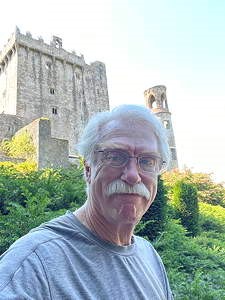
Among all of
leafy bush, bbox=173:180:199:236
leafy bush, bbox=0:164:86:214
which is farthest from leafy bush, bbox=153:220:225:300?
leafy bush, bbox=0:164:86:214

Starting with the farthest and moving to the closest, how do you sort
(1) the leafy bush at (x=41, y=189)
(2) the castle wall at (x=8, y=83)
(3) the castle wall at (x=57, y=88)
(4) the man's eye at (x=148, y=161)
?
(3) the castle wall at (x=57, y=88)
(2) the castle wall at (x=8, y=83)
(1) the leafy bush at (x=41, y=189)
(4) the man's eye at (x=148, y=161)

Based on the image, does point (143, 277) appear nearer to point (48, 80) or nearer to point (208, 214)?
point (208, 214)

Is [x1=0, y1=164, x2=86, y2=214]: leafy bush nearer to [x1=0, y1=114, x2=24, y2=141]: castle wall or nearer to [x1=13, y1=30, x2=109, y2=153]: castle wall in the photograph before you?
[x1=0, y1=114, x2=24, y2=141]: castle wall

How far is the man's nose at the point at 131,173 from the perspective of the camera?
6.06 ft

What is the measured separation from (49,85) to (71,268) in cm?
3394

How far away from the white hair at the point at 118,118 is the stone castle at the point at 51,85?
26426 millimetres

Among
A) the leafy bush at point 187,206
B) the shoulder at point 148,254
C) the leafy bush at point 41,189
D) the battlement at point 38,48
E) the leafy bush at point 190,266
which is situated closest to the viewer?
the shoulder at point 148,254

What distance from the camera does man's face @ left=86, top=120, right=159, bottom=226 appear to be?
1849 mm

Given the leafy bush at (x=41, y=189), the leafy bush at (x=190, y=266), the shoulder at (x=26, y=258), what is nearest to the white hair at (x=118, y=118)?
the shoulder at (x=26, y=258)

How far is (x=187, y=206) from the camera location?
42.3 ft

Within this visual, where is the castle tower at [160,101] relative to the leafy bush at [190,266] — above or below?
above

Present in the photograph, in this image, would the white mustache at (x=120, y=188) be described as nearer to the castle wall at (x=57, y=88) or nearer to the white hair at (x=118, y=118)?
the white hair at (x=118, y=118)

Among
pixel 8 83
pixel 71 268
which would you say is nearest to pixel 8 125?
pixel 8 83

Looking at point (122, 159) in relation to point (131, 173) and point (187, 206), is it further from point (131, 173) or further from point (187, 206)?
point (187, 206)
